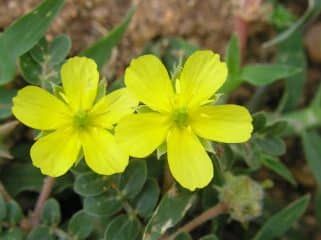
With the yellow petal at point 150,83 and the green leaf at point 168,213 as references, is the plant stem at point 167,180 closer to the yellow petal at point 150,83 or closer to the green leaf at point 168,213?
the green leaf at point 168,213

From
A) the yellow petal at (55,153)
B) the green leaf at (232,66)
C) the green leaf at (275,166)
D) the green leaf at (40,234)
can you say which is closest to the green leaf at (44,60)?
the yellow petal at (55,153)

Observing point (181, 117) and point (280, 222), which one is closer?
point (181, 117)

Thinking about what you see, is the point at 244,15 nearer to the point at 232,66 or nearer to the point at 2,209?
the point at 232,66

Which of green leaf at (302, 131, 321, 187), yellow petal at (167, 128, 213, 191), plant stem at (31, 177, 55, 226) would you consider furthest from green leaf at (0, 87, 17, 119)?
green leaf at (302, 131, 321, 187)

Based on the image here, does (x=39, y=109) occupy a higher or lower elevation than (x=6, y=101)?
higher

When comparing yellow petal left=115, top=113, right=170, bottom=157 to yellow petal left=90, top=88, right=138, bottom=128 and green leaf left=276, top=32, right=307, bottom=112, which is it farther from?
green leaf left=276, top=32, right=307, bottom=112

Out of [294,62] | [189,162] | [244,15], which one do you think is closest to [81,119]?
[189,162]
